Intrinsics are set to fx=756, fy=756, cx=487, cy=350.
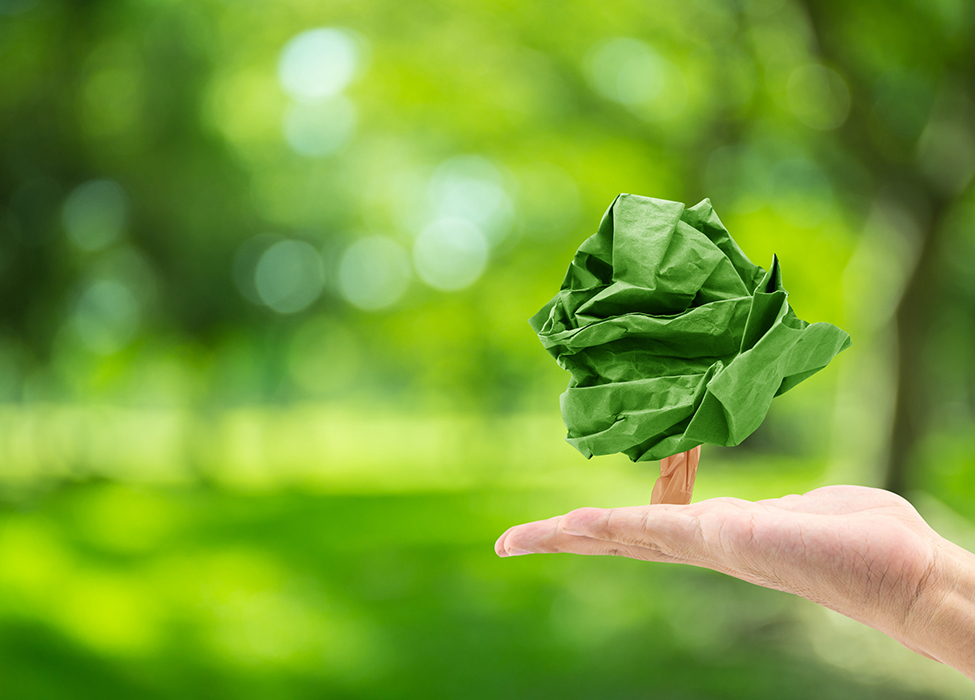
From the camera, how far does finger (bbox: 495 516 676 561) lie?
2.07 m

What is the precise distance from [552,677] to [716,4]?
19.5 ft

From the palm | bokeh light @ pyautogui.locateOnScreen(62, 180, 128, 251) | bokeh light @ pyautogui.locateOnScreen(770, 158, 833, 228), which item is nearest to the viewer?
the palm

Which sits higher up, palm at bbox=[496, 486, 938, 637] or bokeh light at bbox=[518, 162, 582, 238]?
bokeh light at bbox=[518, 162, 582, 238]

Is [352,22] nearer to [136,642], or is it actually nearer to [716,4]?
[716,4]

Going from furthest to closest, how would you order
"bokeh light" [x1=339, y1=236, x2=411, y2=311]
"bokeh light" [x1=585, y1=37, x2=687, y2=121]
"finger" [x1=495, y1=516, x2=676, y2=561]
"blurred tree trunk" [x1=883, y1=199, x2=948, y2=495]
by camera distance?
"bokeh light" [x1=339, y1=236, x2=411, y2=311]
"bokeh light" [x1=585, y1=37, x2=687, y2=121]
"blurred tree trunk" [x1=883, y1=199, x2=948, y2=495]
"finger" [x1=495, y1=516, x2=676, y2=561]

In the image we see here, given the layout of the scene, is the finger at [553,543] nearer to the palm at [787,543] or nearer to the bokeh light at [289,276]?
the palm at [787,543]

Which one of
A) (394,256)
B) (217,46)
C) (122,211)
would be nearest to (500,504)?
(394,256)

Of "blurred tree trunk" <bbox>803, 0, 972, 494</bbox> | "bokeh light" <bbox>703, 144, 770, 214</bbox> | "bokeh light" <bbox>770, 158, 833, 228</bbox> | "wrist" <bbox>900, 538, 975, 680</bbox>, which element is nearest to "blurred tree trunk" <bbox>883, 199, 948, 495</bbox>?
"blurred tree trunk" <bbox>803, 0, 972, 494</bbox>

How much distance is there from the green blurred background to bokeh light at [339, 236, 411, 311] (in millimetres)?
344

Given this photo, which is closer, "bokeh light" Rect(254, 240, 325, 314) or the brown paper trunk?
the brown paper trunk

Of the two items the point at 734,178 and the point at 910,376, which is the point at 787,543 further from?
the point at 734,178

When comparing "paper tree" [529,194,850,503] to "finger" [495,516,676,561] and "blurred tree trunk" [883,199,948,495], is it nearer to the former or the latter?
"finger" [495,516,676,561]

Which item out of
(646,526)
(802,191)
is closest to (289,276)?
(802,191)

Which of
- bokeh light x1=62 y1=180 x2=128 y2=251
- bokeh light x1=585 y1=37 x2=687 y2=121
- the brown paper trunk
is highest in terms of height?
bokeh light x1=62 y1=180 x2=128 y2=251
